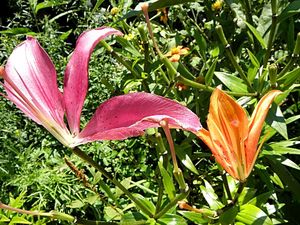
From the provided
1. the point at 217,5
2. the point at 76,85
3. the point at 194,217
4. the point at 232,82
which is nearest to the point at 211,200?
the point at 194,217

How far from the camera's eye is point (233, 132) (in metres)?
0.58

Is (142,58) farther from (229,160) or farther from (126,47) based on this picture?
(229,160)

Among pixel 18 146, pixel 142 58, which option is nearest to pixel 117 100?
pixel 142 58

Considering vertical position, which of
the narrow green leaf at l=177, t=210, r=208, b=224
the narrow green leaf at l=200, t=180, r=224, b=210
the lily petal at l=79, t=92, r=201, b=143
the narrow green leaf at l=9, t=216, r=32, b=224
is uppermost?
the lily petal at l=79, t=92, r=201, b=143

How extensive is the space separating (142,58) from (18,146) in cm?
42

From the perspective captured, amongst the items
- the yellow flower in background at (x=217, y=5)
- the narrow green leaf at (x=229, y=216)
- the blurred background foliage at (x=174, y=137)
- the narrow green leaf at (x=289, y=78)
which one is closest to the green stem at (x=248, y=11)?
the blurred background foliage at (x=174, y=137)

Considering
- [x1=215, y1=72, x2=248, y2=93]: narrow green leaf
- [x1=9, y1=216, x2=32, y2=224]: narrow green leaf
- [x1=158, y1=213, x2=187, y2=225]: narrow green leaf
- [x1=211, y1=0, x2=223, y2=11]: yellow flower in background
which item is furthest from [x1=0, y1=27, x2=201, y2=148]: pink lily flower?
[x1=211, y1=0, x2=223, y2=11]: yellow flower in background

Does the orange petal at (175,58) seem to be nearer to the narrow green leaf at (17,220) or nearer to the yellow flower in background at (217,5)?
the yellow flower in background at (217,5)

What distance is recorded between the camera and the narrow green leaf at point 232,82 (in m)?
0.94

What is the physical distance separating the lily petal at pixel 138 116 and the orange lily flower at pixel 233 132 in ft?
0.16

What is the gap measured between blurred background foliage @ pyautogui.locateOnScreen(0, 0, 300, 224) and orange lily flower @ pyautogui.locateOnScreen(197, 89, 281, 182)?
0.20m

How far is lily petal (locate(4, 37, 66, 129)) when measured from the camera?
0.60 m

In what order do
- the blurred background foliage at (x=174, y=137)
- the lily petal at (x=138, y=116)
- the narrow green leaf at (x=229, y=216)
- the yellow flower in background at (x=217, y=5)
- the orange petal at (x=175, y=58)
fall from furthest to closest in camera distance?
Result: the yellow flower in background at (x=217, y=5), the orange petal at (x=175, y=58), the blurred background foliage at (x=174, y=137), the narrow green leaf at (x=229, y=216), the lily petal at (x=138, y=116)

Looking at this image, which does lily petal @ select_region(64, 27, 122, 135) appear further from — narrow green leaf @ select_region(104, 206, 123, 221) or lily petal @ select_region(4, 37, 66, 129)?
narrow green leaf @ select_region(104, 206, 123, 221)
